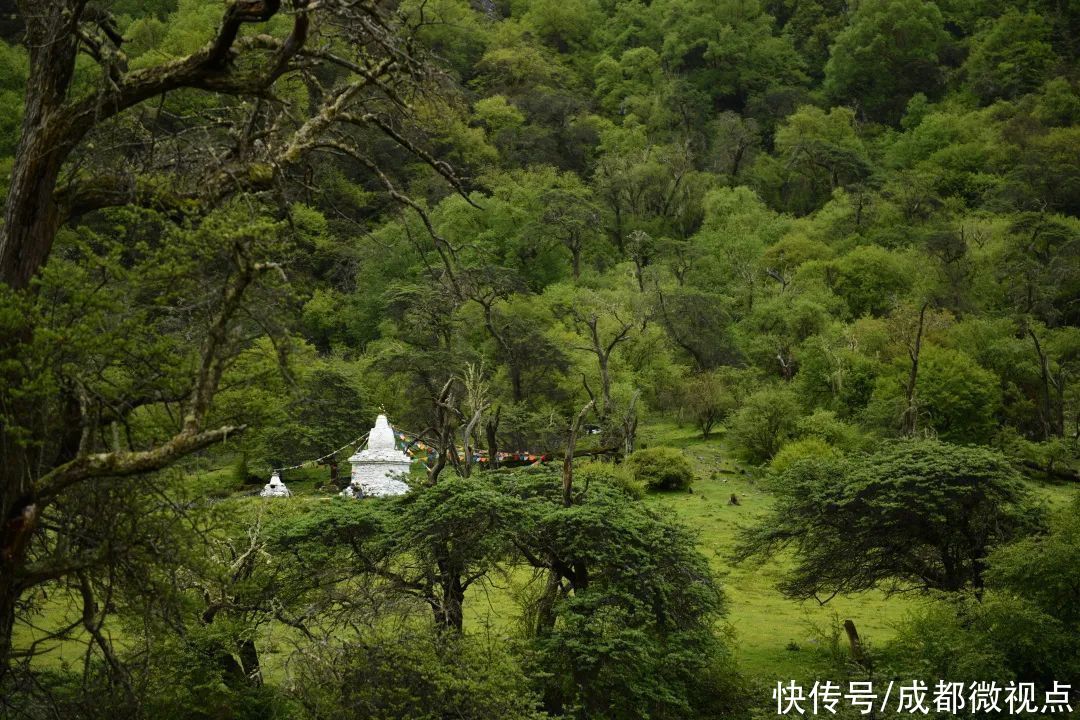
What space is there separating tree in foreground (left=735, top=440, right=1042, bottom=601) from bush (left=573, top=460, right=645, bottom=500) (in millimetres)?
3140

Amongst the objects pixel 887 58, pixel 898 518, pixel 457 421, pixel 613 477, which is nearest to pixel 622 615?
pixel 613 477

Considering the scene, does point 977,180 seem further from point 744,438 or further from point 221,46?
point 221,46

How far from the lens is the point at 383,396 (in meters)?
38.1

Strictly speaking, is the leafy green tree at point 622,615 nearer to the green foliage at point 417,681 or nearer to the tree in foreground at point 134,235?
the green foliage at point 417,681

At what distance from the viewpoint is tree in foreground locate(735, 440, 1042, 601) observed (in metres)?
17.3

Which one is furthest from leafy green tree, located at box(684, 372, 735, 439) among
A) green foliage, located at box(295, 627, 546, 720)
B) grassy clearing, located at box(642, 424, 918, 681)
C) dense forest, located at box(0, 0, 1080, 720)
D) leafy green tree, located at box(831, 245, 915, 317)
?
green foliage, located at box(295, 627, 546, 720)

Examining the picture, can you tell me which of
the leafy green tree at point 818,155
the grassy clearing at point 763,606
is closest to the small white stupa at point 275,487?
the grassy clearing at point 763,606

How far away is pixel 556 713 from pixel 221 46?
1094cm

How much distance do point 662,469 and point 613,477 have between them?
11.6 m

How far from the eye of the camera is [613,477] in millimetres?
19984

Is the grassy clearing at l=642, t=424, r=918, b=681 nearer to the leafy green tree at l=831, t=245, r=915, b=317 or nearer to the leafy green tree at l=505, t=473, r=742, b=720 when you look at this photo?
the leafy green tree at l=505, t=473, r=742, b=720

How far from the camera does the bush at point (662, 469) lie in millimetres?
31084

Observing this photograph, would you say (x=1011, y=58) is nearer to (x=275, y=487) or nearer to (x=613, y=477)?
(x=275, y=487)

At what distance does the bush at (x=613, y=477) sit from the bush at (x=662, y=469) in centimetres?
68
